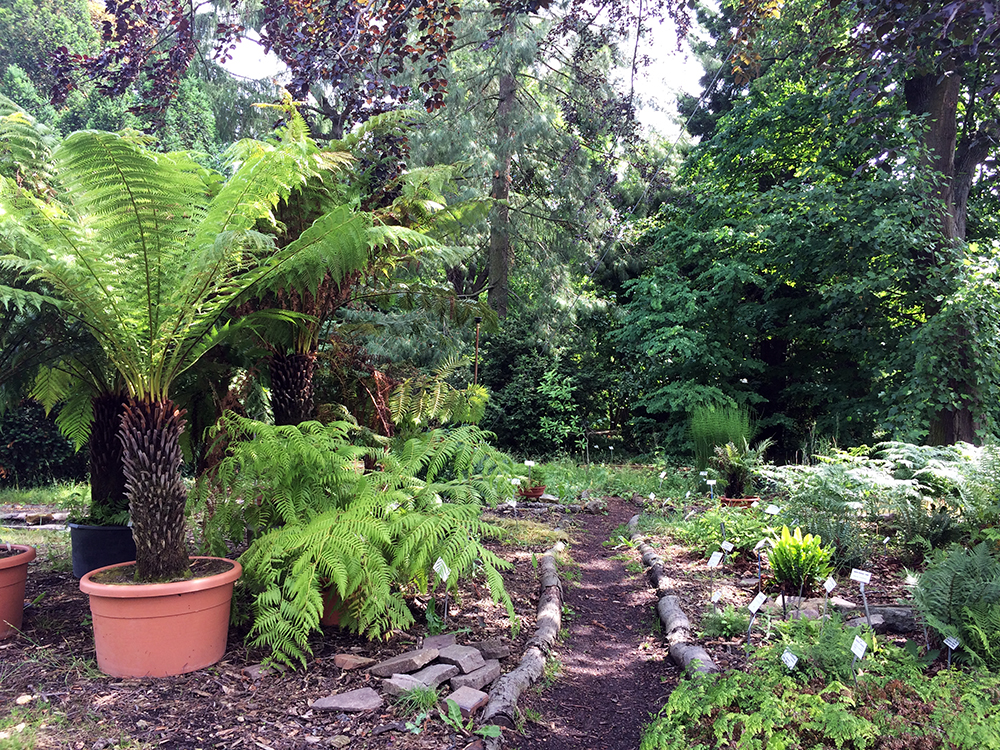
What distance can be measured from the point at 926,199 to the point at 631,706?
7.05m

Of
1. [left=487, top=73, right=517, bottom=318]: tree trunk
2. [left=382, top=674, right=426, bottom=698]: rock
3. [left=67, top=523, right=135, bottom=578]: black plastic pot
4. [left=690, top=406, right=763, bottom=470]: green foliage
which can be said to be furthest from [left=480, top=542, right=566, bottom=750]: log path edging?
[left=487, top=73, right=517, bottom=318]: tree trunk

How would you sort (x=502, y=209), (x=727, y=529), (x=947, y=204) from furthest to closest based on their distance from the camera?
(x=502, y=209), (x=947, y=204), (x=727, y=529)

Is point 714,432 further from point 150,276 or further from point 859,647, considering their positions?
point 150,276

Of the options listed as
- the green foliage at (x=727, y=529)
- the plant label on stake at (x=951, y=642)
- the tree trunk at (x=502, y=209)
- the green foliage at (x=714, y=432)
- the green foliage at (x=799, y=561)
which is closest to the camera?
the plant label on stake at (x=951, y=642)

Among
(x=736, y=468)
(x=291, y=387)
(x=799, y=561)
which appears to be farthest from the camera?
(x=736, y=468)

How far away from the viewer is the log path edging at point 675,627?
8.39ft

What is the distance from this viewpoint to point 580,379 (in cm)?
1130

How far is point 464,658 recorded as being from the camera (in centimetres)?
263

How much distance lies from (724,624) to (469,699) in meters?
1.31

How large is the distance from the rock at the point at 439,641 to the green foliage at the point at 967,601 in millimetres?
1903

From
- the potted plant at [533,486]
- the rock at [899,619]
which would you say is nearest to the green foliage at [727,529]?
the rock at [899,619]

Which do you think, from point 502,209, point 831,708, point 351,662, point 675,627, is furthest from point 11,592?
point 502,209

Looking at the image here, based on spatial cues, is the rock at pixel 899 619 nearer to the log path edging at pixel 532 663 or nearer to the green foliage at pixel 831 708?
the green foliage at pixel 831 708

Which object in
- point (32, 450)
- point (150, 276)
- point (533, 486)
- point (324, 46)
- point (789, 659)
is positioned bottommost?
point (533, 486)
